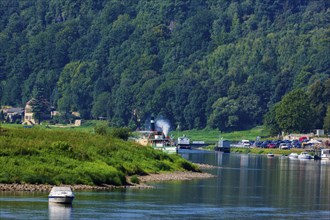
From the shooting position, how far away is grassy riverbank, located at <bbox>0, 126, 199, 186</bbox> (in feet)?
248

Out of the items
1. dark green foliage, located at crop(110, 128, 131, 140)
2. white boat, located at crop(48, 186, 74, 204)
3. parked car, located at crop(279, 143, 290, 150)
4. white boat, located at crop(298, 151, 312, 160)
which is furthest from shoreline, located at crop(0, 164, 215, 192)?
parked car, located at crop(279, 143, 290, 150)

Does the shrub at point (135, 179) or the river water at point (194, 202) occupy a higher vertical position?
the shrub at point (135, 179)

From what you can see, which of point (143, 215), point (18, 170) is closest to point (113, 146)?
point (18, 170)

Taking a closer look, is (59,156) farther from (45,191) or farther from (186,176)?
(186,176)

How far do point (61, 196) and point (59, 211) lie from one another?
8.64 feet

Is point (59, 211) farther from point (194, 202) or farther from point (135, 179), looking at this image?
point (135, 179)

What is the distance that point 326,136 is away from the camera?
644 ft

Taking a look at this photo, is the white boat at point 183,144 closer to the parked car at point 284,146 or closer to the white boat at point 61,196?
the parked car at point 284,146

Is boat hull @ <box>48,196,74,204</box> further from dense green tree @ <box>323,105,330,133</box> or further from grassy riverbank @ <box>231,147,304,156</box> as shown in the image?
dense green tree @ <box>323,105,330,133</box>

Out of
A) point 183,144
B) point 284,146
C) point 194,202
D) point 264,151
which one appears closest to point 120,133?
point 194,202

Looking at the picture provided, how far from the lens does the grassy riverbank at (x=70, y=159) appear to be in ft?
248

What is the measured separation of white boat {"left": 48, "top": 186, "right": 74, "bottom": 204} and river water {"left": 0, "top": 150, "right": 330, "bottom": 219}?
17.3 inches

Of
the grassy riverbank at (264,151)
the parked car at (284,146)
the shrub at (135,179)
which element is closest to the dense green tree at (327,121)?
the parked car at (284,146)

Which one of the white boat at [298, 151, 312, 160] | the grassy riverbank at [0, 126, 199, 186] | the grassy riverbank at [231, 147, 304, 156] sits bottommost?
the grassy riverbank at [0, 126, 199, 186]
